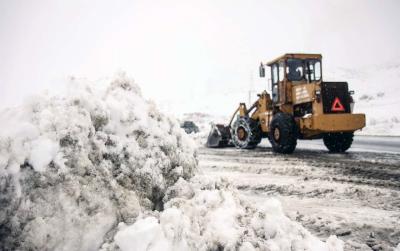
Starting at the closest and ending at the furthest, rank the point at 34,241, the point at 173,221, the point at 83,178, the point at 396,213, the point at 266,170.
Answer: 1. the point at 34,241
2. the point at 173,221
3. the point at 83,178
4. the point at 396,213
5. the point at 266,170

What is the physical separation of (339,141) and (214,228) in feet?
31.0

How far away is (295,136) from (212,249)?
26.8ft

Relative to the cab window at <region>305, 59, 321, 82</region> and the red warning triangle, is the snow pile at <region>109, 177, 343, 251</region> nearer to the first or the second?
the red warning triangle

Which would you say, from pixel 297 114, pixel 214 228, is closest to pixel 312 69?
pixel 297 114


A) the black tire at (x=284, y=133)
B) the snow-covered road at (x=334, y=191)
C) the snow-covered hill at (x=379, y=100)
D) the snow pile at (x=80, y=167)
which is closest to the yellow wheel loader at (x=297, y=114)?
the black tire at (x=284, y=133)

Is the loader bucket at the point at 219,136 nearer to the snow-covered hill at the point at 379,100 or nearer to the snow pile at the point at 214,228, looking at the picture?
the snow pile at the point at 214,228

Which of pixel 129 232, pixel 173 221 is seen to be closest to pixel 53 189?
pixel 129 232

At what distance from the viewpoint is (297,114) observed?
437 inches

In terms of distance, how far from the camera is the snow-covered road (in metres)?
3.45

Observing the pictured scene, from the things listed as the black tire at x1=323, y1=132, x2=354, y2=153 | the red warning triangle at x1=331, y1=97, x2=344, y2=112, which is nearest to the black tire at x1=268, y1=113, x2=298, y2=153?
the red warning triangle at x1=331, y1=97, x2=344, y2=112

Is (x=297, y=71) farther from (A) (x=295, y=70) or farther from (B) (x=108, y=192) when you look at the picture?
(B) (x=108, y=192)

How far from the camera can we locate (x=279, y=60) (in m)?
11.2

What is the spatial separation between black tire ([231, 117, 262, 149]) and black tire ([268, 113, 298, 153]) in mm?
1455

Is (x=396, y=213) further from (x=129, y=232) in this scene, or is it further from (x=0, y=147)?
(x=0, y=147)
